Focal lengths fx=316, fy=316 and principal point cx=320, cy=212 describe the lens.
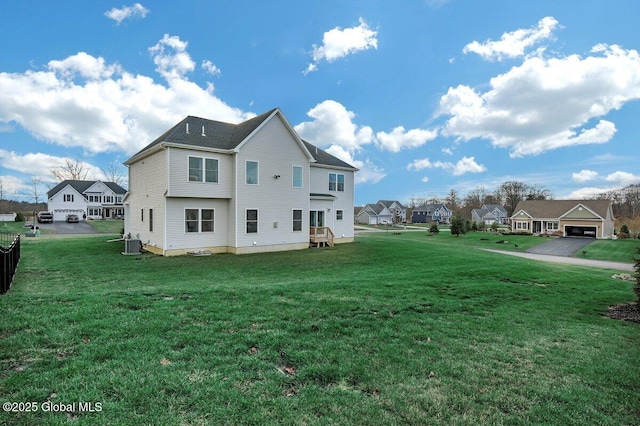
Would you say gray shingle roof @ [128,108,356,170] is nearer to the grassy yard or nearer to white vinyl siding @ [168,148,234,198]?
white vinyl siding @ [168,148,234,198]

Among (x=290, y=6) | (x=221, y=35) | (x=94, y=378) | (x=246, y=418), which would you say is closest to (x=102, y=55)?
(x=221, y=35)

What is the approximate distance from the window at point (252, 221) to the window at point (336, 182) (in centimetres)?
697

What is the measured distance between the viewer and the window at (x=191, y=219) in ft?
56.0

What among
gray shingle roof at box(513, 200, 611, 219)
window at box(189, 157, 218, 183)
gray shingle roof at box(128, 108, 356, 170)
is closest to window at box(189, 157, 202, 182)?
window at box(189, 157, 218, 183)

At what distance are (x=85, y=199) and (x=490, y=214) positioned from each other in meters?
88.1

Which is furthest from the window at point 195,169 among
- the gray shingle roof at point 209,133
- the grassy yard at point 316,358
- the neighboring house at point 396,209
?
the neighboring house at point 396,209

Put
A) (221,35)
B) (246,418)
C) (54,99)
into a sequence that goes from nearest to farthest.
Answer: (246,418), (221,35), (54,99)

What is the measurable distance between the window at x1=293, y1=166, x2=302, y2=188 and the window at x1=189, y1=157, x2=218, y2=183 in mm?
4864

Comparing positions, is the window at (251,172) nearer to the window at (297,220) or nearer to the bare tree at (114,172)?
the window at (297,220)

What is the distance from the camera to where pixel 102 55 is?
687 inches

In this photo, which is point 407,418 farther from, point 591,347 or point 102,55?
point 102,55

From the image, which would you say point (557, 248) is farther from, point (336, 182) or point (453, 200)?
point (453, 200)

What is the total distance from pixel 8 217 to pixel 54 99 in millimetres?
38923

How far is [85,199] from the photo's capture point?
A: 54.5 meters
